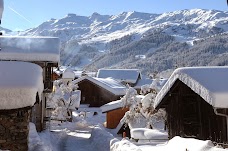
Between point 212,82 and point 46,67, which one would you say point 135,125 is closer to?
point 46,67

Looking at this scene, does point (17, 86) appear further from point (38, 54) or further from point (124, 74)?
point (124, 74)

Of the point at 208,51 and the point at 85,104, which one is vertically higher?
the point at 208,51

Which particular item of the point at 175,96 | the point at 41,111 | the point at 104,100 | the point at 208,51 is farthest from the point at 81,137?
the point at 208,51

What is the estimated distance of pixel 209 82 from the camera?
44.1ft

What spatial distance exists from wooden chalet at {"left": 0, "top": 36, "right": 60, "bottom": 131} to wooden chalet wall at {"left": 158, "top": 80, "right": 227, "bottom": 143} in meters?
10.4

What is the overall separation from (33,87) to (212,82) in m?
6.43

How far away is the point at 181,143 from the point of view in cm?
1027

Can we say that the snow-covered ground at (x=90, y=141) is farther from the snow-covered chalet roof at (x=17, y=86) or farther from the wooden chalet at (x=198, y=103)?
the snow-covered chalet roof at (x=17, y=86)

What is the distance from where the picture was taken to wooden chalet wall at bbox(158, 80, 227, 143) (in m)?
14.9

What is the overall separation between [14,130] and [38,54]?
39.1 feet

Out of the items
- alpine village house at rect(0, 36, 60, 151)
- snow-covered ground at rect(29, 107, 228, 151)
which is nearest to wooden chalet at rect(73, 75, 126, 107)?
snow-covered ground at rect(29, 107, 228, 151)

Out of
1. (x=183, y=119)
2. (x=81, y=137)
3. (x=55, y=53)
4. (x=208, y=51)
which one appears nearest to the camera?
(x=183, y=119)

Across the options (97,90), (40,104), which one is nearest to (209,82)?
(40,104)

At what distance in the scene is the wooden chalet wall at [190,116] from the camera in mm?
14883
